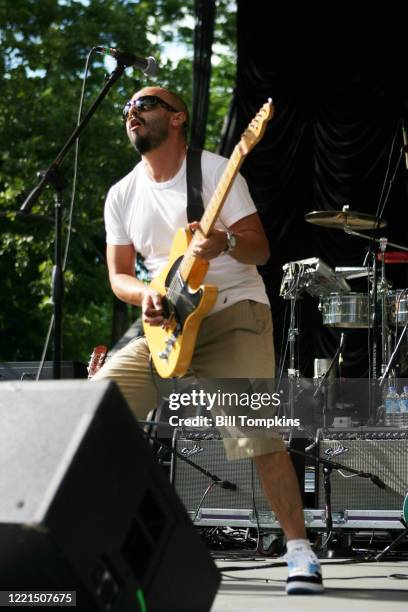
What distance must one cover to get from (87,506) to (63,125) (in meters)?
13.1

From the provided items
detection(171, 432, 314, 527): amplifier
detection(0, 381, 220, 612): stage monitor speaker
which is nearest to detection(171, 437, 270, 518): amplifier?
detection(171, 432, 314, 527): amplifier

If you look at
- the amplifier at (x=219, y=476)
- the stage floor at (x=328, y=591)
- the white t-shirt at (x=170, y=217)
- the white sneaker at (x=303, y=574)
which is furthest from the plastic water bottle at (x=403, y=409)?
the white sneaker at (x=303, y=574)

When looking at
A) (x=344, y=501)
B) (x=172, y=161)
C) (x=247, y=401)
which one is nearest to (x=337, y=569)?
(x=344, y=501)

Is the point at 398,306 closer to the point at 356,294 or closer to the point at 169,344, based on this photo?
the point at 356,294

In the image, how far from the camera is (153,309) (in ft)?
13.1

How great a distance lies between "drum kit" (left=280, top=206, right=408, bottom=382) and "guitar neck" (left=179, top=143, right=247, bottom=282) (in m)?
4.15

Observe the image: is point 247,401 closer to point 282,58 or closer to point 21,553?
point 21,553

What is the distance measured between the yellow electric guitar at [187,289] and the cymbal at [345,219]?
440 cm

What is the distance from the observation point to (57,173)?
503cm

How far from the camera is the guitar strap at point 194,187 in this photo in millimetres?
4125

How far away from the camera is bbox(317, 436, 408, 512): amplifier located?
Answer: 5.78 meters

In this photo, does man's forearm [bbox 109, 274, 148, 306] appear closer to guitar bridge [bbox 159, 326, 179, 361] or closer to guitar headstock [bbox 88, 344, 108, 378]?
guitar bridge [bbox 159, 326, 179, 361]

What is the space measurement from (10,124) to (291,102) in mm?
5934

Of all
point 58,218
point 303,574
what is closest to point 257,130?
point 58,218
